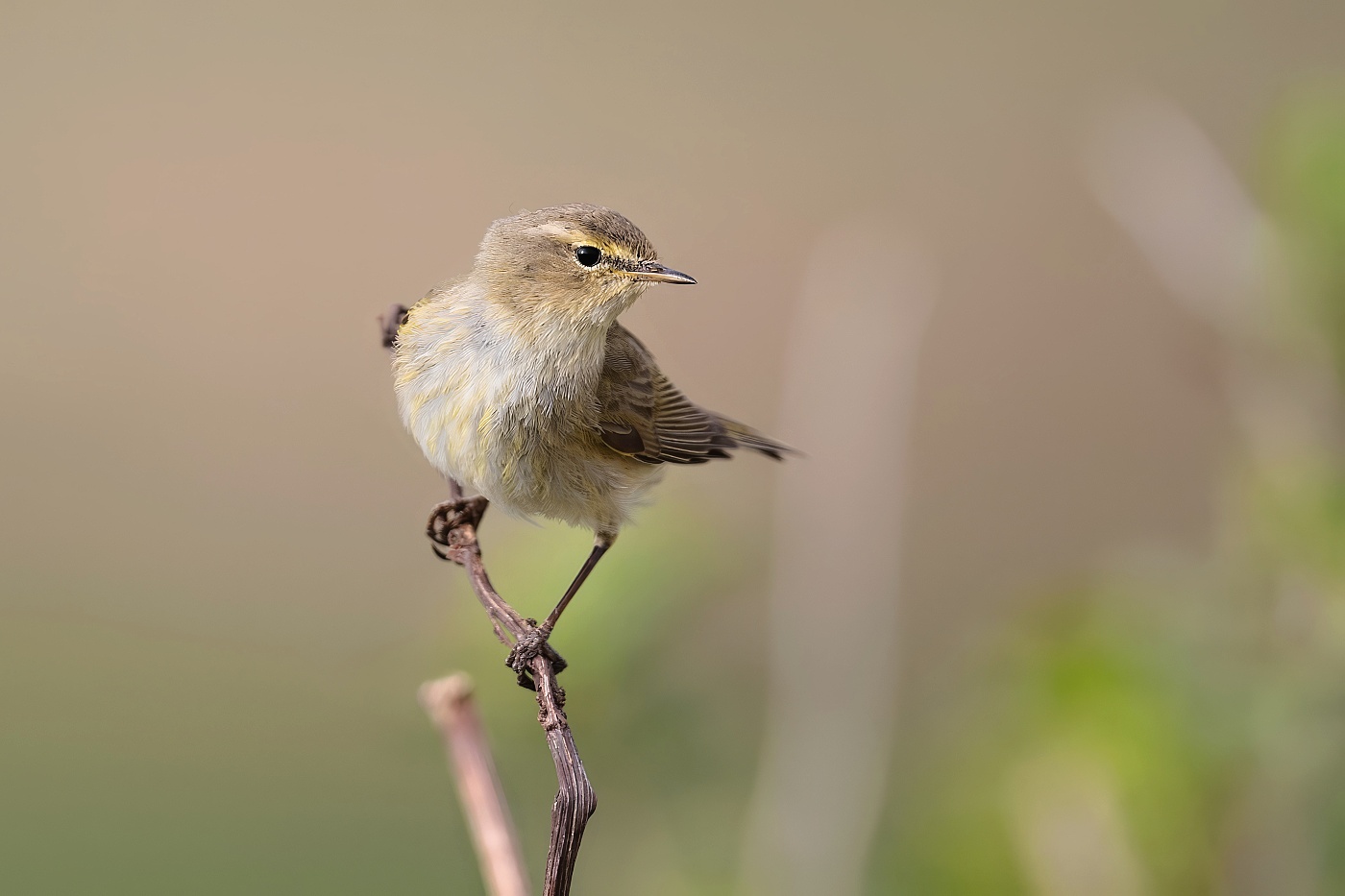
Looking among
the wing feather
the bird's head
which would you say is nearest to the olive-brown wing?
the wing feather

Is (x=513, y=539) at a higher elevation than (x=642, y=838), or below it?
higher

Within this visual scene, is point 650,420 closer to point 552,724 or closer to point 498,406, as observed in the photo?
point 498,406

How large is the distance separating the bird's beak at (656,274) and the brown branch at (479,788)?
1.15 metres

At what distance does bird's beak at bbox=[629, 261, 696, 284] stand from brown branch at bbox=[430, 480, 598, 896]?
61 centimetres

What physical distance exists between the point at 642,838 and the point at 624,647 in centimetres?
40

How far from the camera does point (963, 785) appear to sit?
7.63 feet

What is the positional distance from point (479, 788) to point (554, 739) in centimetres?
13

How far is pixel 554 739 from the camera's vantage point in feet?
3.98

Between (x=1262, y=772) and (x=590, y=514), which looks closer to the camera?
(x=1262, y=772)

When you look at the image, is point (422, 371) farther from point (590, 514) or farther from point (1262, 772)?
point (1262, 772)

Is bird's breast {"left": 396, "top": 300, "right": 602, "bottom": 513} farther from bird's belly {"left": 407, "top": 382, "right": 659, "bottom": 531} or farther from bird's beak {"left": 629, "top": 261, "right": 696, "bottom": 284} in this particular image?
bird's beak {"left": 629, "top": 261, "right": 696, "bottom": 284}

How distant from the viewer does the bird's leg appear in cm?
157

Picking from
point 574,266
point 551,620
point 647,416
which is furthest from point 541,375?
point 551,620

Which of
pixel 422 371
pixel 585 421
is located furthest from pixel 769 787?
pixel 422 371
